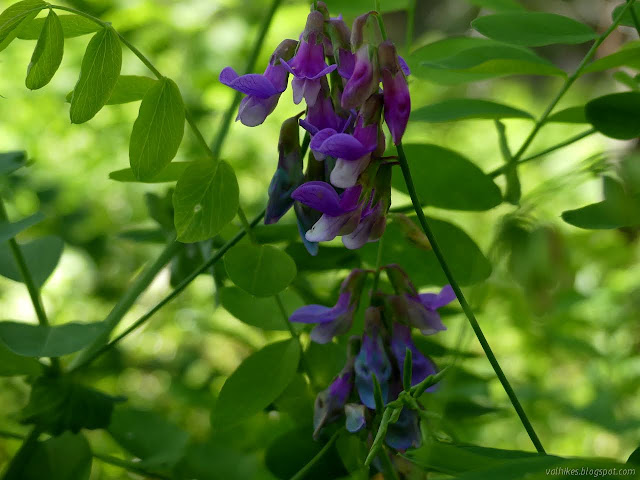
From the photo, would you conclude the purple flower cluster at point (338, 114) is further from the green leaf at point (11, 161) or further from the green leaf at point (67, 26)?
the green leaf at point (11, 161)

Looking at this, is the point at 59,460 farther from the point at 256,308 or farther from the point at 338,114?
the point at 338,114

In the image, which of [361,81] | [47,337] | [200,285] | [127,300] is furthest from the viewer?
[200,285]

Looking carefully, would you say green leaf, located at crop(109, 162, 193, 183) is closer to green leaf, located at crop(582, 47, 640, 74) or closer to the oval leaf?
the oval leaf

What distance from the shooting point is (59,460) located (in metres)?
0.64

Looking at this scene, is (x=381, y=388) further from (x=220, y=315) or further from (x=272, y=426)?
(x=220, y=315)

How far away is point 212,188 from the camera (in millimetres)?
520

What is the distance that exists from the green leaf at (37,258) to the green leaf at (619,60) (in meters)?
0.53

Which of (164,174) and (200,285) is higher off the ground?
(164,174)

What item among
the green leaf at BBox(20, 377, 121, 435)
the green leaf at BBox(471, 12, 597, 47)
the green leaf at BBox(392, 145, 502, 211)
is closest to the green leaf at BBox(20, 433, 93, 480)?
the green leaf at BBox(20, 377, 121, 435)

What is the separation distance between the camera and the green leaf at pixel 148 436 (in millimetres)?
695

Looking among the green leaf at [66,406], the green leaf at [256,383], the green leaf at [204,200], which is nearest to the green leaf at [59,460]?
the green leaf at [66,406]

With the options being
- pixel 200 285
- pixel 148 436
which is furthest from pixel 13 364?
pixel 200 285

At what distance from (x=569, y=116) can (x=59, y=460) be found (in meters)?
0.56

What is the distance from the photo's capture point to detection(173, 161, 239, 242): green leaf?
19.7 inches
